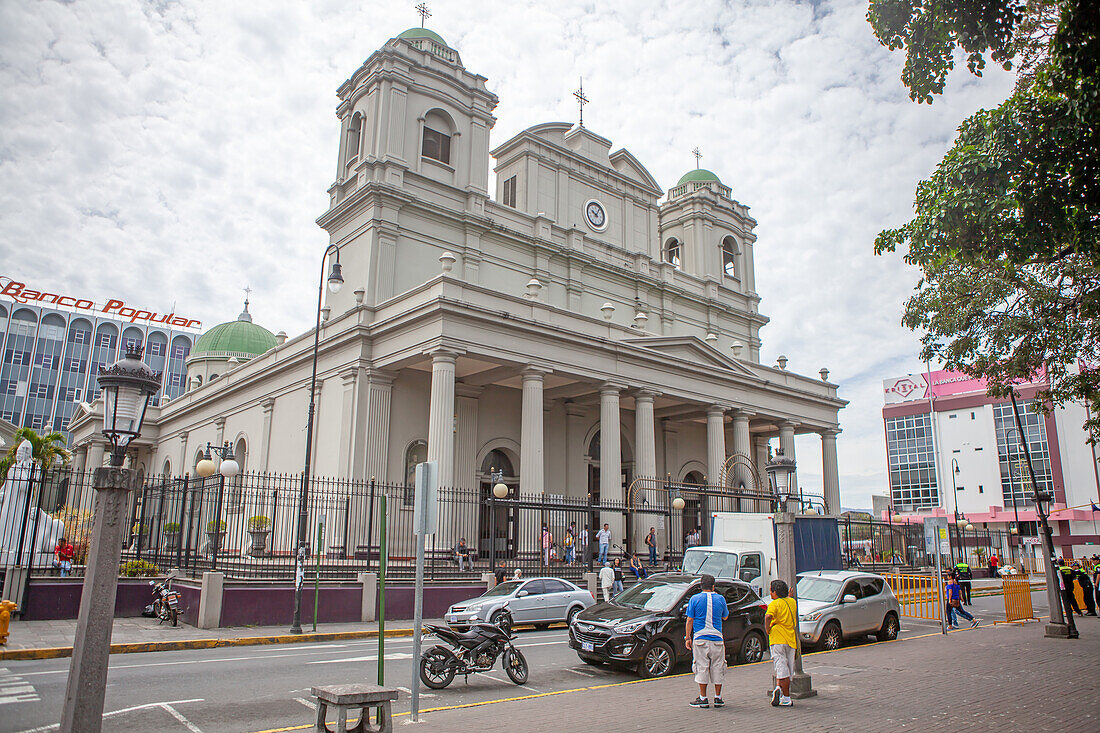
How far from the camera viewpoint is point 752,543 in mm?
20828

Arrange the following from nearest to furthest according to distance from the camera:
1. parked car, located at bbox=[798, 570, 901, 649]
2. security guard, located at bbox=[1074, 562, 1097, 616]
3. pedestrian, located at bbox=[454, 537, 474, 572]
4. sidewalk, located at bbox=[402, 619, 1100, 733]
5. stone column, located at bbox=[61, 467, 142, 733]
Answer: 1. stone column, located at bbox=[61, 467, 142, 733]
2. sidewalk, located at bbox=[402, 619, 1100, 733]
3. parked car, located at bbox=[798, 570, 901, 649]
4. pedestrian, located at bbox=[454, 537, 474, 572]
5. security guard, located at bbox=[1074, 562, 1097, 616]

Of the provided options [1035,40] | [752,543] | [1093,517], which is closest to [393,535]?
[752,543]

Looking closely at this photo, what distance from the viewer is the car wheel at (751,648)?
13594mm

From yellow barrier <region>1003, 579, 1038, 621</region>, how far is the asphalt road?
45.6ft

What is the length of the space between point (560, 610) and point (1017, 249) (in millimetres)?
13394

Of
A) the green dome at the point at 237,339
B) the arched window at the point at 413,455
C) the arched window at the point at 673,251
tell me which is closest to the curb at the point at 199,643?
the arched window at the point at 413,455

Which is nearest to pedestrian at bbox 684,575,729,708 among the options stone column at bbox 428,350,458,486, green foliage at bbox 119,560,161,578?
stone column at bbox 428,350,458,486

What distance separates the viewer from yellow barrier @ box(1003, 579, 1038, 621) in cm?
2161

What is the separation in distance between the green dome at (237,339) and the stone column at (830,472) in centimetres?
3888

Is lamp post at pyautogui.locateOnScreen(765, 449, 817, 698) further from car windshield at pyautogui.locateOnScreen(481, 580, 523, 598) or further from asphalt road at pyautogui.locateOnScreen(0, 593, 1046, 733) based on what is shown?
car windshield at pyautogui.locateOnScreen(481, 580, 523, 598)

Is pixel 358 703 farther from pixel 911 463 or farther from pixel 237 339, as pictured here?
pixel 911 463

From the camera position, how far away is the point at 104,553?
6555 mm

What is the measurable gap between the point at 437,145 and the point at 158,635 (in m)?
24.5

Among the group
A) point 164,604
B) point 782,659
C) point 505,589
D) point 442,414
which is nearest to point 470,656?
point 782,659
